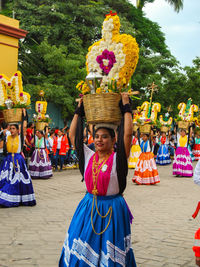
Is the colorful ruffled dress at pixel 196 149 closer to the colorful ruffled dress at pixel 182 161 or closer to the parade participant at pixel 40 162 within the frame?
the colorful ruffled dress at pixel 182 161

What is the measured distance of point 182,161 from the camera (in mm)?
14867

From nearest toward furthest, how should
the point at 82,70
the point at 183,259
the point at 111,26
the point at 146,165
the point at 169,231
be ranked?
the point at 111,26 < the point at 183,259 < the point at 169,231 < the point at 146,165 < the point at 82,70

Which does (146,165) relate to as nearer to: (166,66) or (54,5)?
(54,5)

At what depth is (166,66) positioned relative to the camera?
86.3ft

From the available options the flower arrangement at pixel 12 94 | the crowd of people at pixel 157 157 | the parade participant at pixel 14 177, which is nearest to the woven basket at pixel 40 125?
the crowd of people at pixel 157 157

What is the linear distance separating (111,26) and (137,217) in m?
4.55

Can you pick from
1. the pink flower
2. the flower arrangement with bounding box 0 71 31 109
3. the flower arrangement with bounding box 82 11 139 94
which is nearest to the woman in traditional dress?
the flower arrangement with bounding box 82 11 139 94

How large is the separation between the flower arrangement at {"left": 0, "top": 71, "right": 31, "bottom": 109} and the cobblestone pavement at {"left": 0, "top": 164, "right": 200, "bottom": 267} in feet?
8.11

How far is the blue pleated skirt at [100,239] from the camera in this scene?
3.47m

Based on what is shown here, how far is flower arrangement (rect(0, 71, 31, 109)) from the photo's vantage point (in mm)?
8727

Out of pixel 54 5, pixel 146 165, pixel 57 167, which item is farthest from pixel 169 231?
pixel 54 5

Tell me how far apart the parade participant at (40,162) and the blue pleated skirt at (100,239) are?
33.2 feet

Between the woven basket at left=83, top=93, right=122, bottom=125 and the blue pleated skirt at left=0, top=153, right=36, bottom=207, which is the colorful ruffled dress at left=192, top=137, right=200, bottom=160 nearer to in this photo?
the blue pleated skirt at left=0, top=153, right=36, bottom=207

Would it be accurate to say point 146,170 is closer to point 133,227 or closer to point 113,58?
point 133,227
